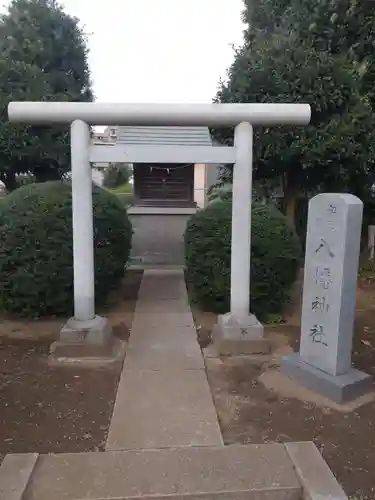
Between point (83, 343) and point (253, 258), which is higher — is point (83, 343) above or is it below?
below

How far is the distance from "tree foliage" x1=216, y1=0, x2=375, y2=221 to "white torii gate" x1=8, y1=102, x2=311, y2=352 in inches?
151

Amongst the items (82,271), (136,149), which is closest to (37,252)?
(82,271)

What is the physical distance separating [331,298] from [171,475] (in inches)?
85.7

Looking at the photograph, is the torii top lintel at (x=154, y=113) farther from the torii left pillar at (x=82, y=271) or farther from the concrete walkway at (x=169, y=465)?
the concrete walkway at (x=169, y=465)

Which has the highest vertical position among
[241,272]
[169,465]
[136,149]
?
[136,149]

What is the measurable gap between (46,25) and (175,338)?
419 inches

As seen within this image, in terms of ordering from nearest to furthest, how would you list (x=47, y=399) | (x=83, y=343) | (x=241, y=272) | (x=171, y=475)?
(x=171, y=475) → (x=47, y=399) → (x=83, y=343) → (x=241, y=272)

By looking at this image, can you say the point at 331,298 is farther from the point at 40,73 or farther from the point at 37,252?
the point at 40,73

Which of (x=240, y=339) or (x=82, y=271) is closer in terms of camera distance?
(x=240, y=339)

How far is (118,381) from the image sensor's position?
180 inches

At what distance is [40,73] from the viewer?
11.6 meters

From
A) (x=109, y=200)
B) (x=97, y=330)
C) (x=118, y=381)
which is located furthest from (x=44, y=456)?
(x=109, y=200)

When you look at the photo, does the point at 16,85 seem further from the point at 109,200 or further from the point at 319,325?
the point at 319,325

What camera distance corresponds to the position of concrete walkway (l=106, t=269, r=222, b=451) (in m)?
3.54
